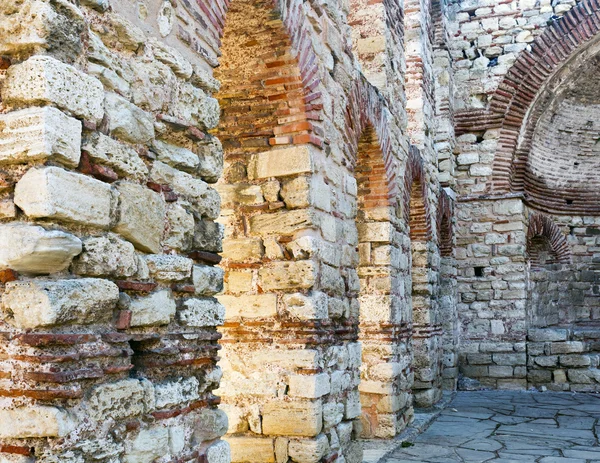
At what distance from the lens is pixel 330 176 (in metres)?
4.17

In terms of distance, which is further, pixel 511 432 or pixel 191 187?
pixel 511 432

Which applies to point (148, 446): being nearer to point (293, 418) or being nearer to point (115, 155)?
point (115, 155)

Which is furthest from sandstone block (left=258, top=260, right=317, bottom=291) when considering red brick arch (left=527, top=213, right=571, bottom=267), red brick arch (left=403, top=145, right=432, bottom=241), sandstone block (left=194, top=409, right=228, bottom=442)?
red brick arch (left=527, top=213, right=571, bottom=267)

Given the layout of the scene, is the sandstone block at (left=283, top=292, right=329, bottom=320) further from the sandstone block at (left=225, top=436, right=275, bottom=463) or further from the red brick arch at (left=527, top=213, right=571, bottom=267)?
the red brick arch at (left=527, top=213, right=571, bottom=267)

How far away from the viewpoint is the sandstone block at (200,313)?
2443 millimetres

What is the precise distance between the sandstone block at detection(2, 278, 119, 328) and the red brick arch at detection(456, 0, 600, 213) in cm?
869

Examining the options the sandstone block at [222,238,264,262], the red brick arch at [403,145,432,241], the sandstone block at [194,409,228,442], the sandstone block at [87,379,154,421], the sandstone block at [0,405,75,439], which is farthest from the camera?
the red brick arch at [403,145,432,241]

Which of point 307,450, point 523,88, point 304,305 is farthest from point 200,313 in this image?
point 523,88

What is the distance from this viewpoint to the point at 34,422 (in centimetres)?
180

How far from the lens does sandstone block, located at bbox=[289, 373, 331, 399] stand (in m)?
3.71

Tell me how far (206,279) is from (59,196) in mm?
874

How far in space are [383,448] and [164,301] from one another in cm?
347

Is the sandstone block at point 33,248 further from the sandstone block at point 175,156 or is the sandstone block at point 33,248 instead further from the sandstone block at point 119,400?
the sandstone block at point 175,156

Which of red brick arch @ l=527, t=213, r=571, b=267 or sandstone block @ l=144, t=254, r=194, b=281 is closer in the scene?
sandstone block @ l=144, t=254, r=194, b=281
